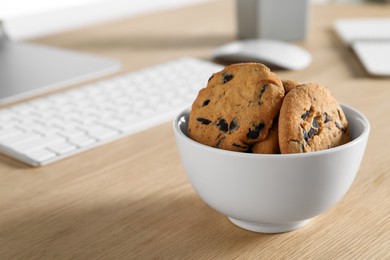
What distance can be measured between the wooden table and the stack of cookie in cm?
8

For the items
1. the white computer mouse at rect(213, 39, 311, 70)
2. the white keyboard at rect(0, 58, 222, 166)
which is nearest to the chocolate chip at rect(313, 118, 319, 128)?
the white keyboard at rect(0, 58, 222, 166)

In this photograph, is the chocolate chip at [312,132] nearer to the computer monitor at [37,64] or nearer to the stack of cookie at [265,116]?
the stack of cookie at [265,116]

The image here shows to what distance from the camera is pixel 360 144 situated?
444 millimetres

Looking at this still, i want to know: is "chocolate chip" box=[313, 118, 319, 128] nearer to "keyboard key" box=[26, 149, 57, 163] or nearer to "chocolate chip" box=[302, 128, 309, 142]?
"chocolate chip" box=[302, 128, 309, 142]

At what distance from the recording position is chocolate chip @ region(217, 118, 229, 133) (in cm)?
45

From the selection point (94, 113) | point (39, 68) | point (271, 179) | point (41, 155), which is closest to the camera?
point (271, 179)

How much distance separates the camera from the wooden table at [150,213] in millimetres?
461

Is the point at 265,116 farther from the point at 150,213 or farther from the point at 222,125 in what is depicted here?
the point at 150,213

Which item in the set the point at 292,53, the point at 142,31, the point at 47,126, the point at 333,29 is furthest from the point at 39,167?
the point at 333,29

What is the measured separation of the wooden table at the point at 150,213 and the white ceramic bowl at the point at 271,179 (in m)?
Result: 0.03

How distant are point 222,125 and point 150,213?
12cm

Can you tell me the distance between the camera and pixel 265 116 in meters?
0.44

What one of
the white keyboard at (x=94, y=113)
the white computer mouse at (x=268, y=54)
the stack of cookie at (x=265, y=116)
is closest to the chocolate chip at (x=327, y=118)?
the stack of cookie at (x=265, y=116)

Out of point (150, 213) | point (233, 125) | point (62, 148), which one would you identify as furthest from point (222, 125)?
point (62, 148)
